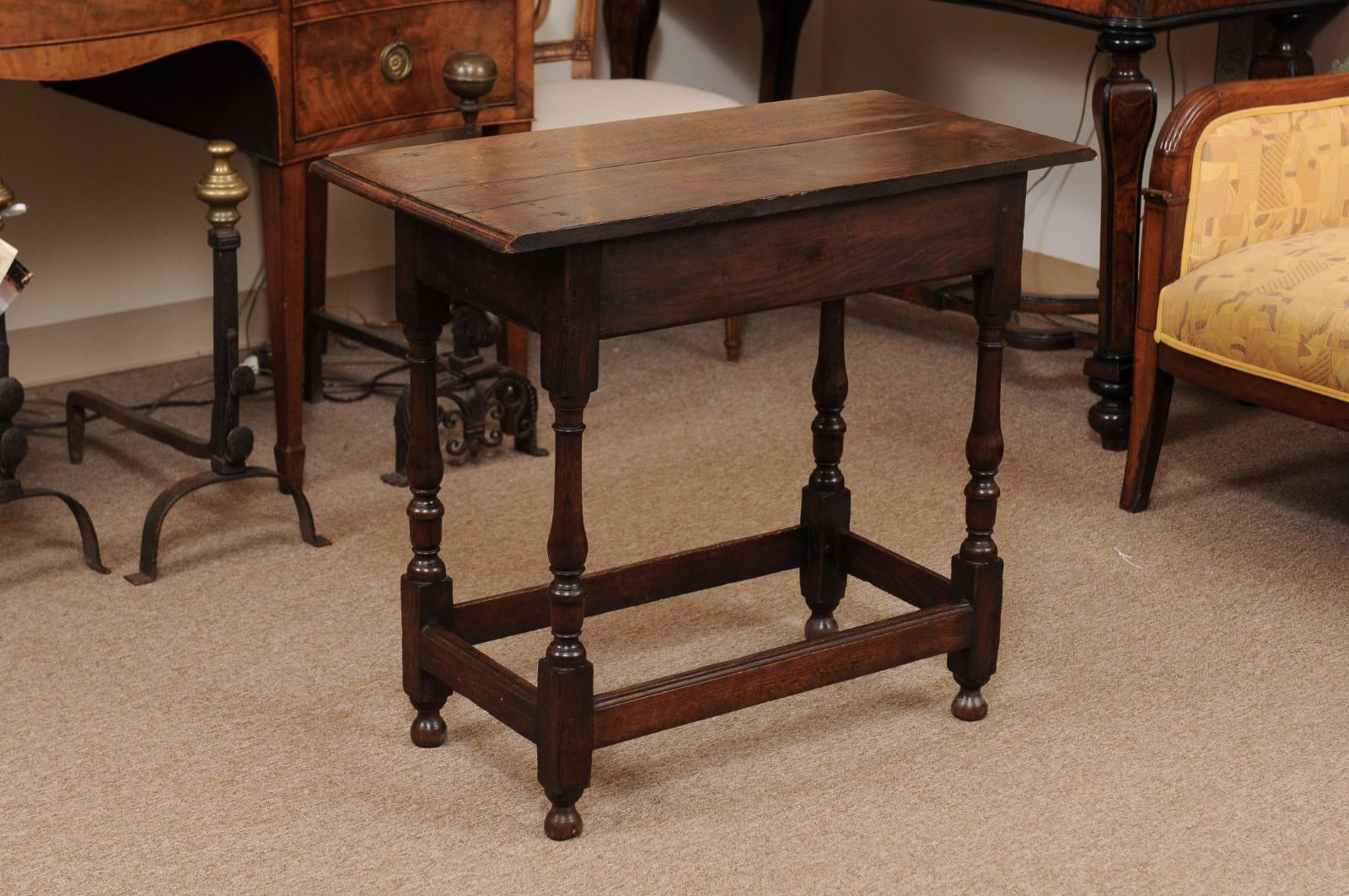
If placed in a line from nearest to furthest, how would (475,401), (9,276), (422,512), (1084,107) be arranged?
(422,512)
(9,276)
(475,401)
(1084,107)

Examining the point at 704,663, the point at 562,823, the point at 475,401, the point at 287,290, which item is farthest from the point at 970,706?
the point at 287,290

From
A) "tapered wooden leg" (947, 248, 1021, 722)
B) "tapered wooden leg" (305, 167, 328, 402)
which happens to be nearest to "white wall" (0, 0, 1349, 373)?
"tapered wooden leg" (305, 167, 328, 402)

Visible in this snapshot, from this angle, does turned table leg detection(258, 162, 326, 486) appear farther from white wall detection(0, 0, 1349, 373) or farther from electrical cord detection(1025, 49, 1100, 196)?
electrical cord detection(1025, 49, 1100, 196)

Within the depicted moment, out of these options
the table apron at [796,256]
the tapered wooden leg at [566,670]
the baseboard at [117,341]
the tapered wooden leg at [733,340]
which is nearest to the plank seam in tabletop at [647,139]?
the table apron at [796,256]

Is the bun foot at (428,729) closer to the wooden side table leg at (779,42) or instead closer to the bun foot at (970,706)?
the bun foot at (970,706)

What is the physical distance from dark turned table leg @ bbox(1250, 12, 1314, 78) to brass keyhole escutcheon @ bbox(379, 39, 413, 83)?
160 centimetres

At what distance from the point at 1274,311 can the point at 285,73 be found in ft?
5.02

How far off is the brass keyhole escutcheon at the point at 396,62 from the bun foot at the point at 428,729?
45.7 inches

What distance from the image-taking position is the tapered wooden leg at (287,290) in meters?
2.70

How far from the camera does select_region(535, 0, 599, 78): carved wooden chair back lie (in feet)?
11.9

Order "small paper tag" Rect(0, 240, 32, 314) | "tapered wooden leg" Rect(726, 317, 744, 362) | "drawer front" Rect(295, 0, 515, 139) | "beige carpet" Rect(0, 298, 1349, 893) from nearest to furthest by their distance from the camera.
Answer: "beige carpet" Rect(0, 298, 1349, 893)
"small paper tag" Rect(0, 240, 32, 314)
"drawer front" Rect(295, 0, 515, 139)
"tapered wooden leg" Rect(726, 317, 744, 362)

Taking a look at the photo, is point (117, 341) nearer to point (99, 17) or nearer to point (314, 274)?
point (314, 274)

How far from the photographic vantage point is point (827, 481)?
235 cm

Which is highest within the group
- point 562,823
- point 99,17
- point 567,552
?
point 99,17
